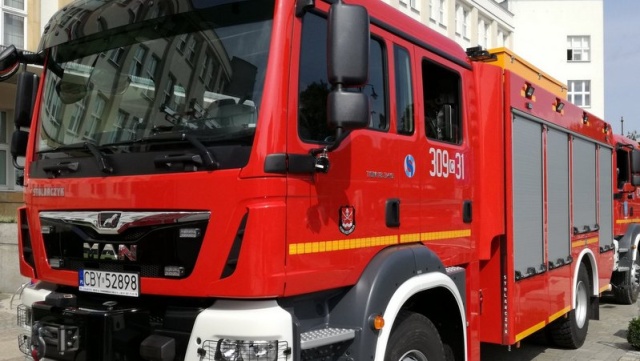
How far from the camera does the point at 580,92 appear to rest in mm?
40719

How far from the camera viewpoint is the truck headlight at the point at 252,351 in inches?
108

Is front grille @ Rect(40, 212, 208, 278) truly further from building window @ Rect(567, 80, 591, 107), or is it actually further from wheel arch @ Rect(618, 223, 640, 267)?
building window @ Rect(567, 80, 591, 107)

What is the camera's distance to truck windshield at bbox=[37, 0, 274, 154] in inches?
118

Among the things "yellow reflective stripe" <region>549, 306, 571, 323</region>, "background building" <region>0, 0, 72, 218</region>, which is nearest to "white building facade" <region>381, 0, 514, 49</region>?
"background building" <region>0, 0, 72, 218</region>

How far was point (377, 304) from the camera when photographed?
10.7ft

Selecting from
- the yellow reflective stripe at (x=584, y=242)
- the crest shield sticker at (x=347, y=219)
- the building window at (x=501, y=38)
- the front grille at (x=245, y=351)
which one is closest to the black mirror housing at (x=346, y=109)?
the crest shield sticker at (x=347, y=219)

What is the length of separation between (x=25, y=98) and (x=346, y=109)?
2.49m

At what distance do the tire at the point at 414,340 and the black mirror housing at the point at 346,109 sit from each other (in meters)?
1.28

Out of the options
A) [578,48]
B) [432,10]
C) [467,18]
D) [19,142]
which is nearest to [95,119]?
[19,142]

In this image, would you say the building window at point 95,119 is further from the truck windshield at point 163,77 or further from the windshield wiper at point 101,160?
the windshield wiper at point 101,160

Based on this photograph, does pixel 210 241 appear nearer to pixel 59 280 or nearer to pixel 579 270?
pixel 59 280

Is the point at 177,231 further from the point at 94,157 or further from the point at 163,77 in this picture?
the point at 163,77

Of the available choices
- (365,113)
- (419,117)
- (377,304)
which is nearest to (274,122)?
(365,113)

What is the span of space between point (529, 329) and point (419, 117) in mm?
2293
